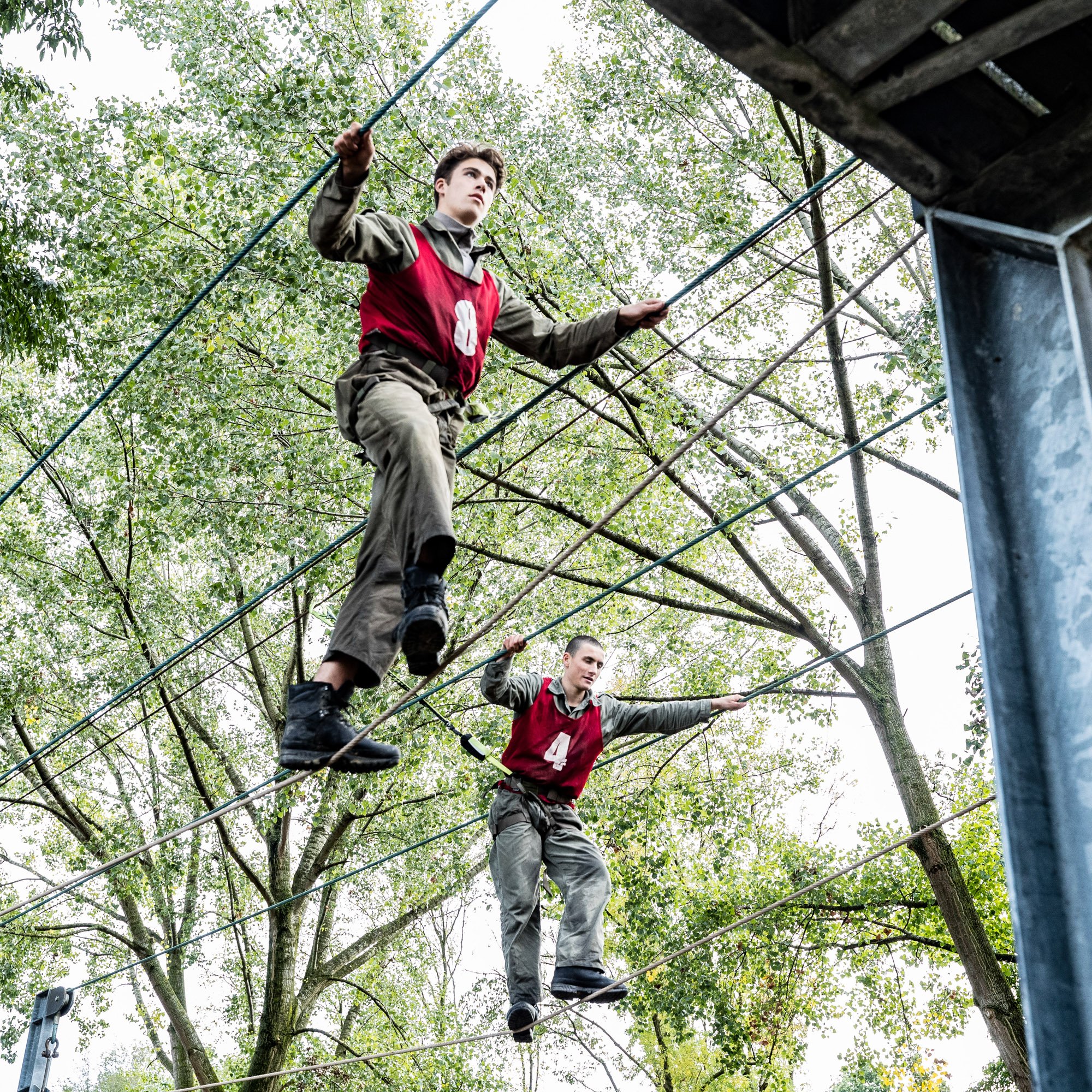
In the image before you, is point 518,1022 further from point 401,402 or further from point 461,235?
point 461,235

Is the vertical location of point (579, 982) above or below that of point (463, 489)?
below

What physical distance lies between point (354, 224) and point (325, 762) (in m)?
1.67

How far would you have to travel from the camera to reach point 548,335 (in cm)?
430

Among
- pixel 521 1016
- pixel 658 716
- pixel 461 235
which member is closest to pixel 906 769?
pixel 658 716

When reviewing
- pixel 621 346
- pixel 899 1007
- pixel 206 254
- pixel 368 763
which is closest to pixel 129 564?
pixel 206 254

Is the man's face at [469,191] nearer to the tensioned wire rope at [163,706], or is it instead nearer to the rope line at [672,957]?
the rope line at [672,957]

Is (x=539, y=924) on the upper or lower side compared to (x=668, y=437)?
lower

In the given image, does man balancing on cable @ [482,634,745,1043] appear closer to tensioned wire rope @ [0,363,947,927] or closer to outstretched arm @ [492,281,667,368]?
tensioned wire rope @ [0,363,947,927]

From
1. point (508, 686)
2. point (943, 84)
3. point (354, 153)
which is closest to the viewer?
point (943, 84)

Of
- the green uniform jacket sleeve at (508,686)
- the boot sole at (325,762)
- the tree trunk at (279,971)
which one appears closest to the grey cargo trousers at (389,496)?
the boot sole at (325,762)

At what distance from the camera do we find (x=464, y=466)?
33.8 ft

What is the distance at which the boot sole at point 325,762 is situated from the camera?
3.38 metres

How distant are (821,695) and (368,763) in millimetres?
7998

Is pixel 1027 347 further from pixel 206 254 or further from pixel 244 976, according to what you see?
pixel 244 976
